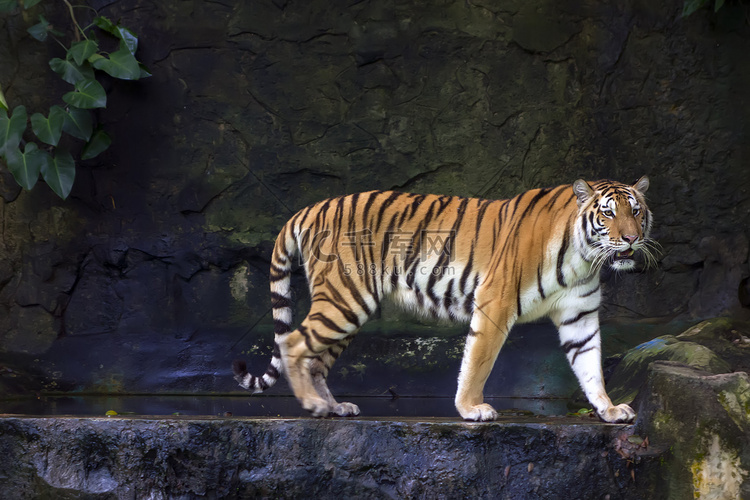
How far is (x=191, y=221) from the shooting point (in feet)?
20.1

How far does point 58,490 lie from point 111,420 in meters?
0.38

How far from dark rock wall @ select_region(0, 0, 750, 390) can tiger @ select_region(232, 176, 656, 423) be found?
1942 millimetres

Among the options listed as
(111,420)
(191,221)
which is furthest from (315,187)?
(111,420)

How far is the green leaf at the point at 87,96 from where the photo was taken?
18.4 feet

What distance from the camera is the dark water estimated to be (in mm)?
4271

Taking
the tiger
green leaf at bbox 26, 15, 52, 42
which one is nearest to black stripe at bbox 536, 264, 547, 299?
the tiger

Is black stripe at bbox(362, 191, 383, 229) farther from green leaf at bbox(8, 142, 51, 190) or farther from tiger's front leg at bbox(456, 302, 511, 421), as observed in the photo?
green leaf at bbox(8, 142, 51, 190)

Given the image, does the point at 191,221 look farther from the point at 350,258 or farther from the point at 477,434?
the point at 477,434

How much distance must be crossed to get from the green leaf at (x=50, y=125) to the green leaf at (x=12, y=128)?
8 cm

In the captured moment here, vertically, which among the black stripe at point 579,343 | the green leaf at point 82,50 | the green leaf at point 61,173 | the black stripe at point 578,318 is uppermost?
the green leaf at point 82,50

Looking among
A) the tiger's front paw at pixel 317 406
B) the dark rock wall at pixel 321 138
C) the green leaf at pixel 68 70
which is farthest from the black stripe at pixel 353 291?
the green leaf at pixel 68 70

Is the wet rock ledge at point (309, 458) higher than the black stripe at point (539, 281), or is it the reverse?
the black stripe at point (539, 281)

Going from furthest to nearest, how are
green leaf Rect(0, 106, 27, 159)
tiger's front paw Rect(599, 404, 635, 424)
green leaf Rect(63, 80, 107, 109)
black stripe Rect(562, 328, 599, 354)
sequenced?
1. green leaf Rect(63, 80, 107, 109)
2. green leaf Rect(0, 106, 27, 159)
3. black stripe Rect(562, 328, 599, 354)
4. tiger's front paw Rect(599, 404, 635, 424)

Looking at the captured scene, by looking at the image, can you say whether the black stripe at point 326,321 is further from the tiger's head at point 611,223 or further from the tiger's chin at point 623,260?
the tiger's chin at point 623,260
